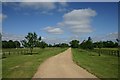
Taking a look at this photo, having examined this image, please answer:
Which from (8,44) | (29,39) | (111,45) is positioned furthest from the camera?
(8,44)

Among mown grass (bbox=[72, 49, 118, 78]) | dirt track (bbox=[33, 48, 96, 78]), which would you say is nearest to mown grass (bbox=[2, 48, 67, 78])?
dirt track (bbox=[33, 48, 96, 78])

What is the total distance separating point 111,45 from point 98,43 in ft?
252

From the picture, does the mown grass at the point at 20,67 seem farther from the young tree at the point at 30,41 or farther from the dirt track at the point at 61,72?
the young tree at the point at 30,41

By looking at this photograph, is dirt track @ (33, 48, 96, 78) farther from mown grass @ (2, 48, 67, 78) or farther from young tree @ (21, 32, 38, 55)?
young tree @ (21, 32, 38, 55)

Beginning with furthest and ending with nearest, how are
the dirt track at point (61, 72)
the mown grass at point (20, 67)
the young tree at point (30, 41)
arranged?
the young tree at point (30, 41) < the mown grass at point (20, 67) < the dirt track at point (61, 72)

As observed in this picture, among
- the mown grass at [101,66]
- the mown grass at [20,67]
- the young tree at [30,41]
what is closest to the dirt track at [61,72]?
the mown grass at [20,67]

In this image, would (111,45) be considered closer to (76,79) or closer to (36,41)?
(36,41)

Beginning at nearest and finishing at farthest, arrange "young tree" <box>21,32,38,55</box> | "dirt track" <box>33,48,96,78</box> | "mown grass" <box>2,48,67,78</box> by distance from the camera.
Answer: "dirt track" <box>33,48,96,78</box> → "mown grass" <box>2,48,67,78</box> → "young tree" <box>21,32,38,55</box>

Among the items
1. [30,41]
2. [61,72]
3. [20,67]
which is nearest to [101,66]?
[61,72]

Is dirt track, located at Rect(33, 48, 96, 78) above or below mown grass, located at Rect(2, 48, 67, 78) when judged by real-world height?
above

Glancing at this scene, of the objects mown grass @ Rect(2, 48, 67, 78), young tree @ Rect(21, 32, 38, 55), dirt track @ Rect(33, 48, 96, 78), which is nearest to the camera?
dirt track @ Rect(33, 48, 96, 78)

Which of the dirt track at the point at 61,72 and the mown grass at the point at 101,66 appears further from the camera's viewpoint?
the mown grass at the point at 101,66

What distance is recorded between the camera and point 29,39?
5728 centimetres

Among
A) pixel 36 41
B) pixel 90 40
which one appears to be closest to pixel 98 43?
pixel 90 40
